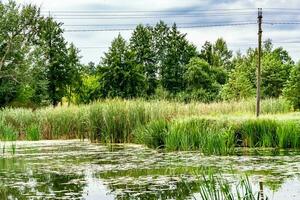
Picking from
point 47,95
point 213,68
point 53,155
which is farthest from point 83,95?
point 53,155

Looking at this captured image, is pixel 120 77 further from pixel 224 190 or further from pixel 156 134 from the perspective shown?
pixel 224 190

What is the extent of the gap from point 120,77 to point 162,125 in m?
32.0

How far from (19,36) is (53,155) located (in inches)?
1409

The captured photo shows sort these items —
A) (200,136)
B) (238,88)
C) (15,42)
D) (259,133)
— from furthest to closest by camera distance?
(15,42)
(238,88)
(259,133)
(200,136)

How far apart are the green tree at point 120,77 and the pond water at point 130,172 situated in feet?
105

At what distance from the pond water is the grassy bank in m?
0.95

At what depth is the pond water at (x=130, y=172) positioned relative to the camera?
10.2 metres

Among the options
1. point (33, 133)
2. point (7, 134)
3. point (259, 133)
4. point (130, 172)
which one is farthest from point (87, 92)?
point (130, 172)

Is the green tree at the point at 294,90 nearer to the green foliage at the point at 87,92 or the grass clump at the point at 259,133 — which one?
the grass clump at the point at 259,133

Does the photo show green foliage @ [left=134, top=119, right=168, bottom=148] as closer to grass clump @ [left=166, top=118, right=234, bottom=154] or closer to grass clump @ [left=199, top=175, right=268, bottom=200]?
grass clump @ [left=166, top=118, right=234, bottom=154]

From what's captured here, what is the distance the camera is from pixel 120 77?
51281mm

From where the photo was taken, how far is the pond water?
1018 cm

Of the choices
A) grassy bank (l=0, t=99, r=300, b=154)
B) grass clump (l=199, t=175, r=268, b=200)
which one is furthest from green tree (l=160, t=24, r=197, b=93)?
grass clump (l=199, t=175, r=268, b=200)

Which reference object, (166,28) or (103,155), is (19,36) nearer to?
(166,28)
